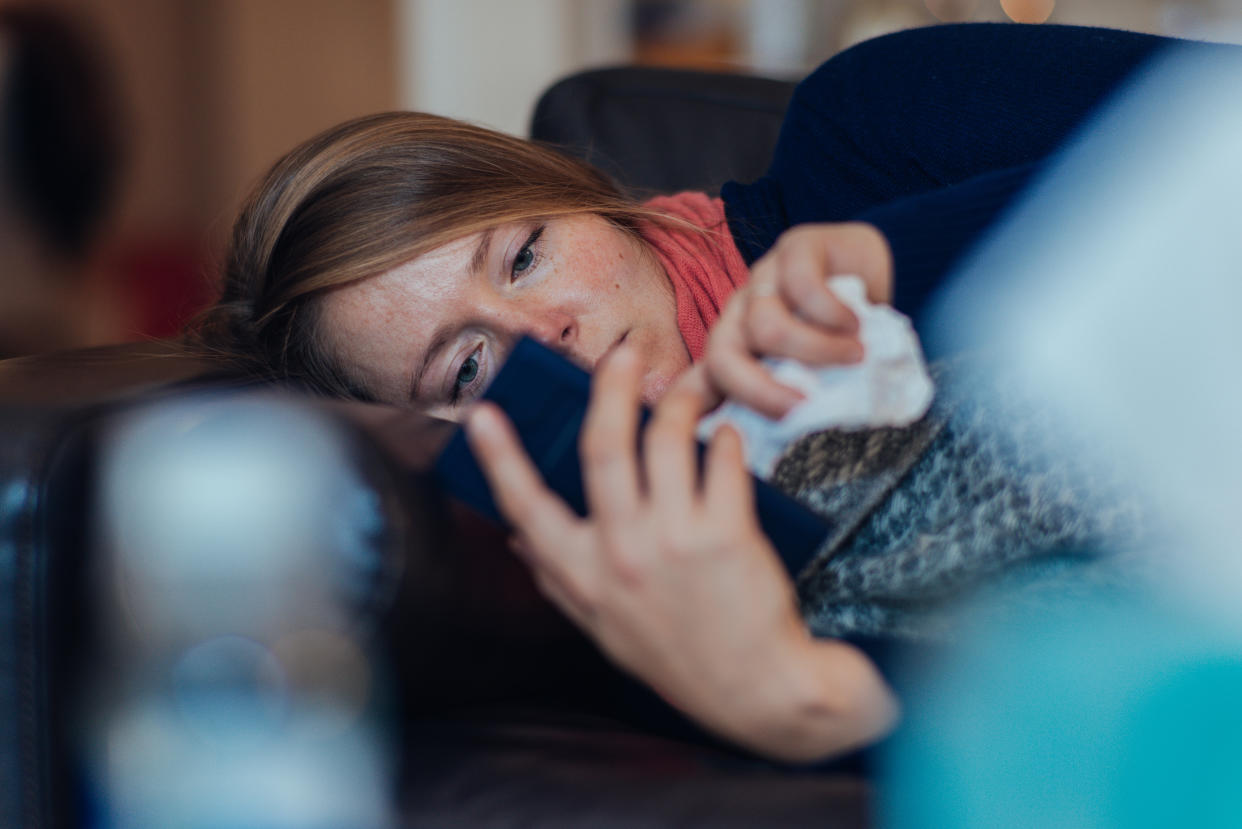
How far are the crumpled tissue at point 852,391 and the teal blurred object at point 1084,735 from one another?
0.14 metres

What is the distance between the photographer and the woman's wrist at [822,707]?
48 cm

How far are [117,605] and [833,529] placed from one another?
386mm

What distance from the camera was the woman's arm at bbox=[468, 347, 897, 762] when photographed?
1.53 ft

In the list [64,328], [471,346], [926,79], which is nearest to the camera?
[471,346]

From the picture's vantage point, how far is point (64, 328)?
3455 millimetres

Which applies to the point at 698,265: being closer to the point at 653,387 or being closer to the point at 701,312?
the point at 701,312

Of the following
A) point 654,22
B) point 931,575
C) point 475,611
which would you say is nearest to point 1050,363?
point 931,575

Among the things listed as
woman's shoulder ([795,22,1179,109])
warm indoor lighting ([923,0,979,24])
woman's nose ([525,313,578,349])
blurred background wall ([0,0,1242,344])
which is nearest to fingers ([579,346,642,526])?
woman's nose ([525,313,578,349])

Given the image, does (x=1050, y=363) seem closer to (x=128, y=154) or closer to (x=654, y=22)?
(x=654, y=22)

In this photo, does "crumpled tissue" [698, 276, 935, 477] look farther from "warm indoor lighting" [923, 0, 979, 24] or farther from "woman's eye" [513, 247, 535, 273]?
"warm indoor lighting" [923, 0, 979, 24]

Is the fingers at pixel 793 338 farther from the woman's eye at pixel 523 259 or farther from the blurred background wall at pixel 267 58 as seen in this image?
the blurred background wall at pixel 267 58

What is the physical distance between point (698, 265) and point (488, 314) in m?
0.25

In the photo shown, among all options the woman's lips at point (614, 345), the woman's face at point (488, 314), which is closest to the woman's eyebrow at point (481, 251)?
the woman's face at point (488, 314)

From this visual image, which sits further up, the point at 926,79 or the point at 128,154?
the point at 926,79
